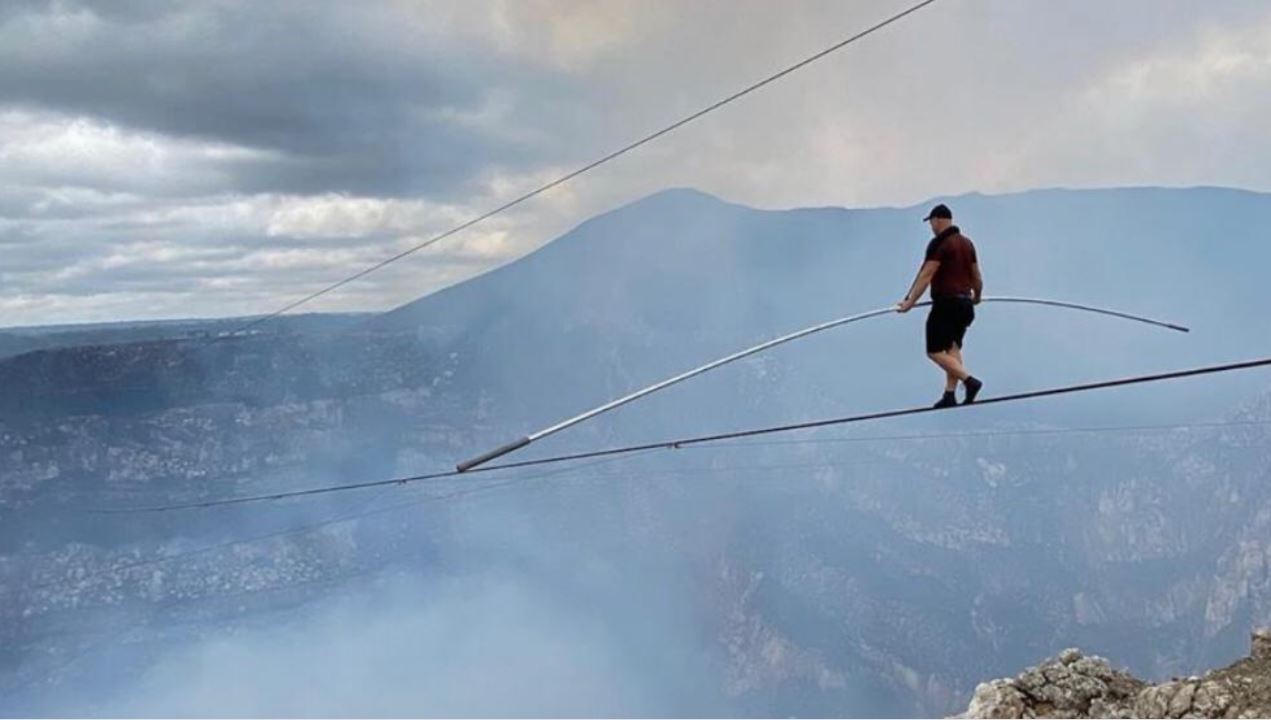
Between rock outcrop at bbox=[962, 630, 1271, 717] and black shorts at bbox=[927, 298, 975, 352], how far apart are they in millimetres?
7221

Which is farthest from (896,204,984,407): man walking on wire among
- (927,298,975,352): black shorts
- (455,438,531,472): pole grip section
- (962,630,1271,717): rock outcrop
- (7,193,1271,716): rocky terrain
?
(7,193,1271,716): rocky terrain

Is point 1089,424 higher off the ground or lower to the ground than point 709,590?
higher

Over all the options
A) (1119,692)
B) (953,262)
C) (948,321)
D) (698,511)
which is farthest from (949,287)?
(698,511)

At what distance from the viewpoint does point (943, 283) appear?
324 inches

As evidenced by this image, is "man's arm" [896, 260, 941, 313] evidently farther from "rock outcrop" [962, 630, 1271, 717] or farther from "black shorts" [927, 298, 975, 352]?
"rock outcrop" [962, 630, 1271, 717]

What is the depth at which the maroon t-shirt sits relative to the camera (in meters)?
8.11

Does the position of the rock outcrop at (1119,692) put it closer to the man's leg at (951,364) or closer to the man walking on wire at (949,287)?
the man's leg at (951,364)

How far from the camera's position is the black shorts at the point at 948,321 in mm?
8240

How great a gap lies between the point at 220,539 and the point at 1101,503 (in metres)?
92.6

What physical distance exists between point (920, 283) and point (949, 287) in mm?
455

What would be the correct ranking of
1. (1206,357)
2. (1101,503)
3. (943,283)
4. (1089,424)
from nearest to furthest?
1. (943,283)
2. (1101,503)
3. (1089,424)
4. (1206,357)

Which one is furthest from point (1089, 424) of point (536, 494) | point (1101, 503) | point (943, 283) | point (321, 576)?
point (943, 283)

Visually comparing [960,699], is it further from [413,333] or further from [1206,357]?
[413,333]

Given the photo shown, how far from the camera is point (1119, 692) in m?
13.3
